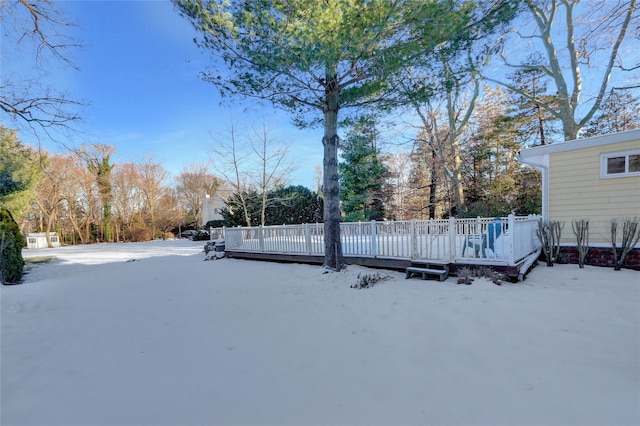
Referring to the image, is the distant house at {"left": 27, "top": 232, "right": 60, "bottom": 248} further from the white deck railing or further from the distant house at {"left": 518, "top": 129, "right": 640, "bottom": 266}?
the distant house at {"left": 518, "top": 129, "right": 640, "bottom": 266}

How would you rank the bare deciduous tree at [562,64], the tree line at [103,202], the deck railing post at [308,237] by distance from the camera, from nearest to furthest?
the deck railing post at [308,237] < the bare deciduous tree at [562,64] < the tree line at [103,202]

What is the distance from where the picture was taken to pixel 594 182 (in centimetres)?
619

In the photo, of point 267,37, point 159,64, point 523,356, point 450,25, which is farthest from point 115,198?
point 523,356

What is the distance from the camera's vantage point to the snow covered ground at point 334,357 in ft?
5.64

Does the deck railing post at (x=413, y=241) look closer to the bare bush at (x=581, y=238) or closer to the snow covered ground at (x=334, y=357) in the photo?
the snow covered ground at (x=334, y=357)

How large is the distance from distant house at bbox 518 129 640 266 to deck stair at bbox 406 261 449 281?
3.67 m

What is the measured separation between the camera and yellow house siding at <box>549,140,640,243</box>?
587cm

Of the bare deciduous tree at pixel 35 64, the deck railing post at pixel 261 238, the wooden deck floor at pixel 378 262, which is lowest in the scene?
the wooden deck floor at pixel 378 262

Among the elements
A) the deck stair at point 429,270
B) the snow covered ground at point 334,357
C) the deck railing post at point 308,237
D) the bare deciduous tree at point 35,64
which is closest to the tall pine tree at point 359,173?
the deck railing post at point 308,237

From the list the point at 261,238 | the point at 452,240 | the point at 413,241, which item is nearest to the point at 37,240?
the point at 261,238

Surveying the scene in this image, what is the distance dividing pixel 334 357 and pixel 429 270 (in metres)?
3.35

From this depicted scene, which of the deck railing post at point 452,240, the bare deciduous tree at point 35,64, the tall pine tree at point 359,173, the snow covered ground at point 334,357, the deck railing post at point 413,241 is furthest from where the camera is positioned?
the tall pine tree at point 359,173

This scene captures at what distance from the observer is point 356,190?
16.0 meters

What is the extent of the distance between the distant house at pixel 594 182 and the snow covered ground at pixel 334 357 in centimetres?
226
